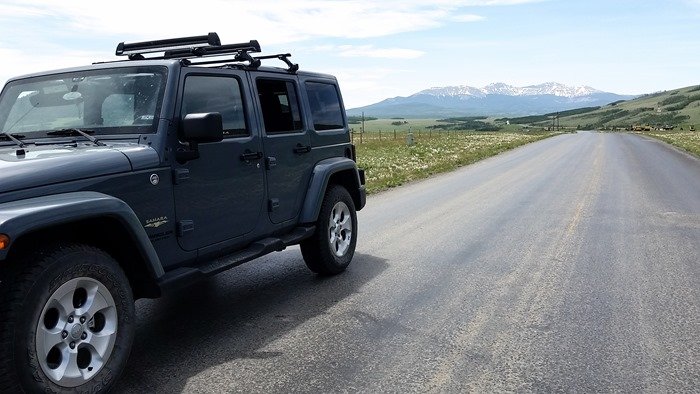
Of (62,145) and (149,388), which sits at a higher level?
(62,145)

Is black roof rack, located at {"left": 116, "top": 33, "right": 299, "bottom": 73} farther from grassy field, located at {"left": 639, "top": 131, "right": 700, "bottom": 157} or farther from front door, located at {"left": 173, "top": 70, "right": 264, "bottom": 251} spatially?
grassy field, located at {"left": 639, "top": 131, "right": 700, "bottom": 157}

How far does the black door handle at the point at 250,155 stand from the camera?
4863 mm

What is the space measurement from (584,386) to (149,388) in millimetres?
2767

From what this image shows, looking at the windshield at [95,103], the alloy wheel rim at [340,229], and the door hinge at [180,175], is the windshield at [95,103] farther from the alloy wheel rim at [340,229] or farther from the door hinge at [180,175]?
the alloy wheel rim at [340,229]

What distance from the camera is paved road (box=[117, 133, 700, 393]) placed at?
3826 millimetres

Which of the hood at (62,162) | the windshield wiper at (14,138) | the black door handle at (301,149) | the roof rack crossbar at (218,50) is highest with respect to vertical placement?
the roof rack crossbar at (218,50)

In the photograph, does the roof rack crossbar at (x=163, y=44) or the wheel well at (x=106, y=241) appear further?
the roof rack crossbar at (x=163, y=44)

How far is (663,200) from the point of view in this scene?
1223 cm

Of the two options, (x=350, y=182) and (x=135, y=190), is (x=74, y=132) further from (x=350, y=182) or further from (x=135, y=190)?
(x=350, y=182)

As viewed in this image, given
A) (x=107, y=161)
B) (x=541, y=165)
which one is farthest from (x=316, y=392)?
(x=541, y=165)

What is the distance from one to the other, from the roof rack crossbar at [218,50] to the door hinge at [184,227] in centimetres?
172

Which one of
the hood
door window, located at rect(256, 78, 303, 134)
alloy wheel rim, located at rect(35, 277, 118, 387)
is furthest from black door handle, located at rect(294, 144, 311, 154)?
alloy wheel rim, located at rect(35, 277, 118, 387)

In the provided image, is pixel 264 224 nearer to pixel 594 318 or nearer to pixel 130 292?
pixel 130 292

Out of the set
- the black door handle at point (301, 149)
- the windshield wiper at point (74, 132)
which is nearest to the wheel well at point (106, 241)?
the windshield wiper at point (74, 132)
